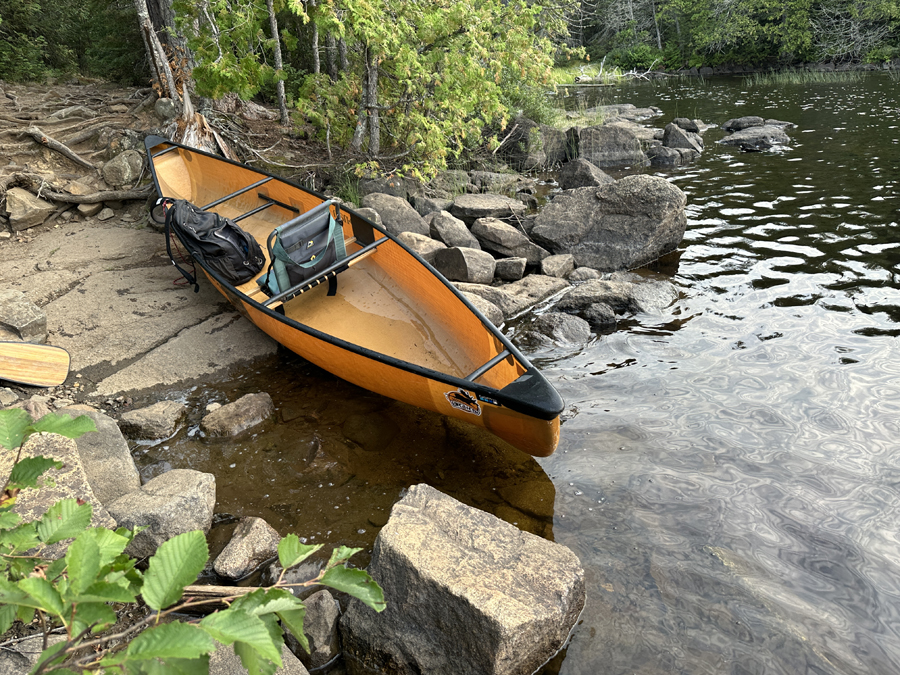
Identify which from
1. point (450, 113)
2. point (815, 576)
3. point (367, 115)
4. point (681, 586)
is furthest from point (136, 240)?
point (815, 576)

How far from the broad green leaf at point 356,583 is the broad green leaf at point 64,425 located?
79cm

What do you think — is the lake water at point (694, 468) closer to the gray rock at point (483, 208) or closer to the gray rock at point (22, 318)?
the gray rock at point (22, 318)

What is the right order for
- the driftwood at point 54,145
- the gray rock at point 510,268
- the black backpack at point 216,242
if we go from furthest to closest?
the driftwood at point 54,145 → the gray rock at point 510,268 → the black backpack at point 216,242

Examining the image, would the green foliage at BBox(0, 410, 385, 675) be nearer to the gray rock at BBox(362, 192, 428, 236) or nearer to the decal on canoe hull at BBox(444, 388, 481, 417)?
the decal on canoe hull at BBox(444, 388, 481, 417)

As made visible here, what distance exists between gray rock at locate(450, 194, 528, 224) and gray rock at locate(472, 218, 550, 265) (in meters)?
0.76

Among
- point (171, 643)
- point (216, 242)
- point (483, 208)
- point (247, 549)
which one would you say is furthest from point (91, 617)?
point (483, 208)

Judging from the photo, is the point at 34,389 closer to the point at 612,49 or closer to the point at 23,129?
the point at 23,129

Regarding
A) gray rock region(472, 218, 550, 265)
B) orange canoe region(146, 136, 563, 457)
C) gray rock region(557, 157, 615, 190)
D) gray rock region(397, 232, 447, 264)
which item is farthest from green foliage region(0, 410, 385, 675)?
gray rock region(557, 157, 615, 190)

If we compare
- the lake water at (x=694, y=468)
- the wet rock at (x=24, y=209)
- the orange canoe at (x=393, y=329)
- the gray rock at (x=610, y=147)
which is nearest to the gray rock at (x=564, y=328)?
the lake water at (x=694, y=468)

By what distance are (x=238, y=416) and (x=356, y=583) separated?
3391mm

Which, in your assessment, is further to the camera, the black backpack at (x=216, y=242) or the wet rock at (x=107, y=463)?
the black backpack at (x=216, y=242)

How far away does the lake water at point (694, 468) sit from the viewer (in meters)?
2.92

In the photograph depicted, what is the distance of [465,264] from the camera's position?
6.60m

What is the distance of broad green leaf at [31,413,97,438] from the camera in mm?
1599
